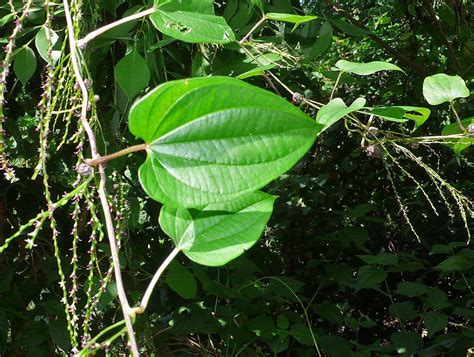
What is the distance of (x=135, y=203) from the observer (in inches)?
34.8

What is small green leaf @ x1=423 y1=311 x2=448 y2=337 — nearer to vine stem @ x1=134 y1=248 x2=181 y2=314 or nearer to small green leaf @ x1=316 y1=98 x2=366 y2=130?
small green leaf @ x1=316 y1=98 x2=366 y2=130

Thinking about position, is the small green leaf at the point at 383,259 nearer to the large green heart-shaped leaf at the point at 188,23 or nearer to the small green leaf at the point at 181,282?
the small green leaf at the point at 181,282

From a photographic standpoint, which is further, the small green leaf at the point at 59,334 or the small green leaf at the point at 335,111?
the small green leaf at the point at 59,334

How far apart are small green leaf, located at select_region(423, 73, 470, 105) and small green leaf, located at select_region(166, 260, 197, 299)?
433 millimetres

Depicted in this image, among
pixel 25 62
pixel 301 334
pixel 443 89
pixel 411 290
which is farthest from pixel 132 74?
pixel 411 290

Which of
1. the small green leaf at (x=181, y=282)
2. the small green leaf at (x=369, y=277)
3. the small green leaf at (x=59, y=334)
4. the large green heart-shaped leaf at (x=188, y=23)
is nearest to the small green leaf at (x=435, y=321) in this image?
the small green leaf at (x=369, y=277)

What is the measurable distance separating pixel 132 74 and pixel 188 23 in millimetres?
206

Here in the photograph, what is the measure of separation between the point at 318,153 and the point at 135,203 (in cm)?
97

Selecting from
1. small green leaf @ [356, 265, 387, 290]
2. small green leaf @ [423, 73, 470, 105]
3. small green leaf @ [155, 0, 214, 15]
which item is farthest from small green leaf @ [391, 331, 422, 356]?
small green leaf @ [155, 0, 214, 15]

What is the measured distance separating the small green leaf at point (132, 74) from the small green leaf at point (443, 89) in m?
0.26

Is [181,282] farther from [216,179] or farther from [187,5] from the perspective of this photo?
[216,179]

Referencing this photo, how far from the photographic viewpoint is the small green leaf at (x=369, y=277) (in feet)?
3.78

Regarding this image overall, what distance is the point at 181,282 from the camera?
0.81m

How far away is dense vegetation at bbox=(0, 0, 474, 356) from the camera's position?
266 millimetres
